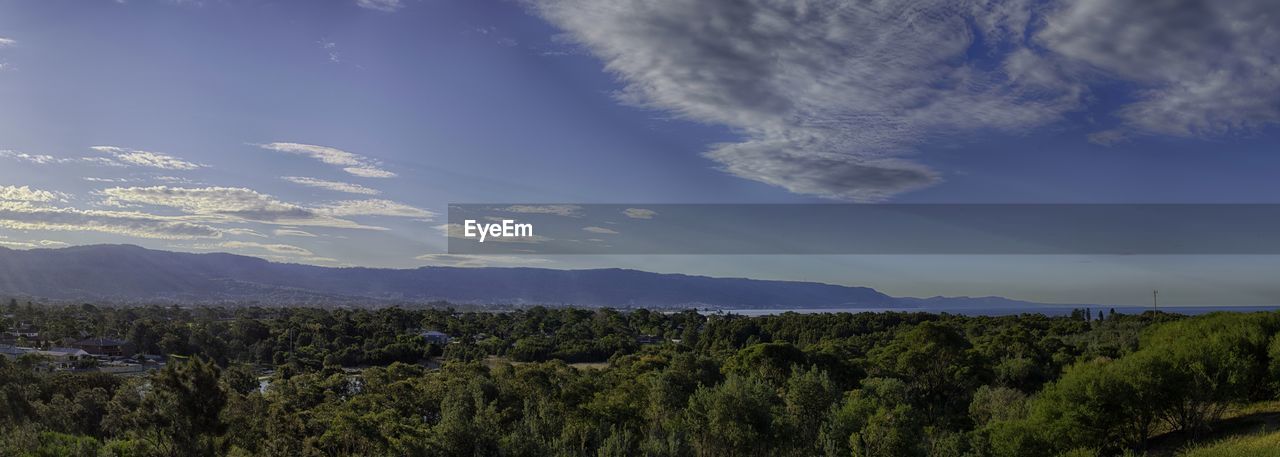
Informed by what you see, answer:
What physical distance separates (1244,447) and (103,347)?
85360mm

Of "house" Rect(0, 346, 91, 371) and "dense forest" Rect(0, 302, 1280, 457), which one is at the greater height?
"dense forest" Rect(0, 302, 1280, 457)

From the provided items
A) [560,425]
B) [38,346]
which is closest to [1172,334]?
[560,425]

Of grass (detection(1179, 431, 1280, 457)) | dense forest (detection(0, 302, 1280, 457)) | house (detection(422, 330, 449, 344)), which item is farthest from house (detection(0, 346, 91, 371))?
grass (detection(1179, 431, 1280, 457))

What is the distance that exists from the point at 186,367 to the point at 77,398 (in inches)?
663

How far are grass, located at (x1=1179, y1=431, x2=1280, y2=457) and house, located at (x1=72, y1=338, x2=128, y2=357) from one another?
267ft

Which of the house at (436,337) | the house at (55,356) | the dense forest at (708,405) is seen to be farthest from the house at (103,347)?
the house at (436,337)

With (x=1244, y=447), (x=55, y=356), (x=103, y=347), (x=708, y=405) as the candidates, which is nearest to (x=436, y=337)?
(x=103, y=347)

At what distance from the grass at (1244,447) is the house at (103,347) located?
81.5m

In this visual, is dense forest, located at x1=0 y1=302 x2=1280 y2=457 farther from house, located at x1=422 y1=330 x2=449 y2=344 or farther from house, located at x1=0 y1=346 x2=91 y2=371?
house, located at x1=422 y1=330 x2=449 y2=344

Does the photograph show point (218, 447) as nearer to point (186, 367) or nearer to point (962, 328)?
point (186, 367)

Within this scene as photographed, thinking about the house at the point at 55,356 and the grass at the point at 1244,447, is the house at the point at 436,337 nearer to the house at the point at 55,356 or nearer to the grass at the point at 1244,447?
the house at the point at 55,356

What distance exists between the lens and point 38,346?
66438 mm

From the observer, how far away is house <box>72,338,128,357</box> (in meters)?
67.9

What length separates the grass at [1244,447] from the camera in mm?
17781
